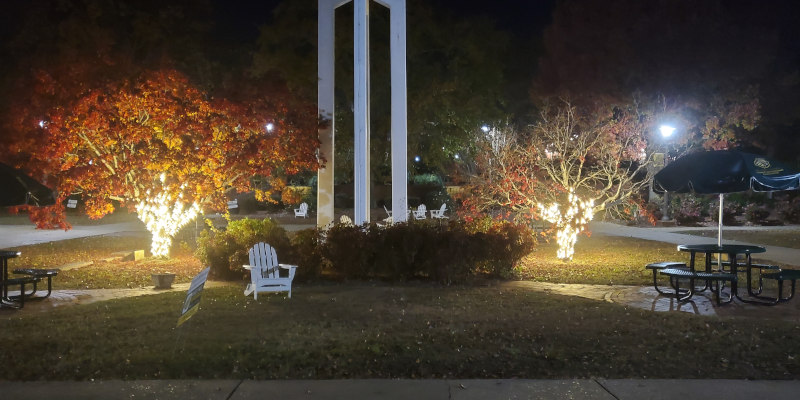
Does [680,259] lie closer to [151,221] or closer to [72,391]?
[151,221]

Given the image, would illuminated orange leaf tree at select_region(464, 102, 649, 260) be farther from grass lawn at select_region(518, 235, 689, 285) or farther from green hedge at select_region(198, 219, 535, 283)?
green hedge at select_region(198, 219, 535, 283)

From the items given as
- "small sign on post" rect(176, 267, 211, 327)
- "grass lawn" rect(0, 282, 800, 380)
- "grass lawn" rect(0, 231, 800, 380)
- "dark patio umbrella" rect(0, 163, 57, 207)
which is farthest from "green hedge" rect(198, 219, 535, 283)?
"small sign on post" rect(176, 267, 211, 327)

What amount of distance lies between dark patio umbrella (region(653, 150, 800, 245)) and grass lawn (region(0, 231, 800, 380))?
2.47m

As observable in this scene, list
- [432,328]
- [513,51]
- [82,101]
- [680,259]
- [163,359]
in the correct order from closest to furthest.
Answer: [163,359] → [432,328] → [82,101] → [680,259] → [513,51]

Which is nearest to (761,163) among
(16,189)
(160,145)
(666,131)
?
(16,189)

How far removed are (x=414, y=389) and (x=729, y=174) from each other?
6589mm

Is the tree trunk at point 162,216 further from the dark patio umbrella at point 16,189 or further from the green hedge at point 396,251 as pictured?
the dark patio umbrella at point 16,189

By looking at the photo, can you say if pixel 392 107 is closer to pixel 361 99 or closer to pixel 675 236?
pixel 361 99

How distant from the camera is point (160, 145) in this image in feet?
47.8

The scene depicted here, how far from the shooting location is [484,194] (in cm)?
1736

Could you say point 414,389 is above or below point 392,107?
below

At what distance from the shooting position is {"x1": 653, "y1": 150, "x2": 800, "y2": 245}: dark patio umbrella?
10422 millimetres

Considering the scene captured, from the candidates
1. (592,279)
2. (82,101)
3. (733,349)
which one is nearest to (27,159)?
(82,101)

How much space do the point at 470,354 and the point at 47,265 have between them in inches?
433
